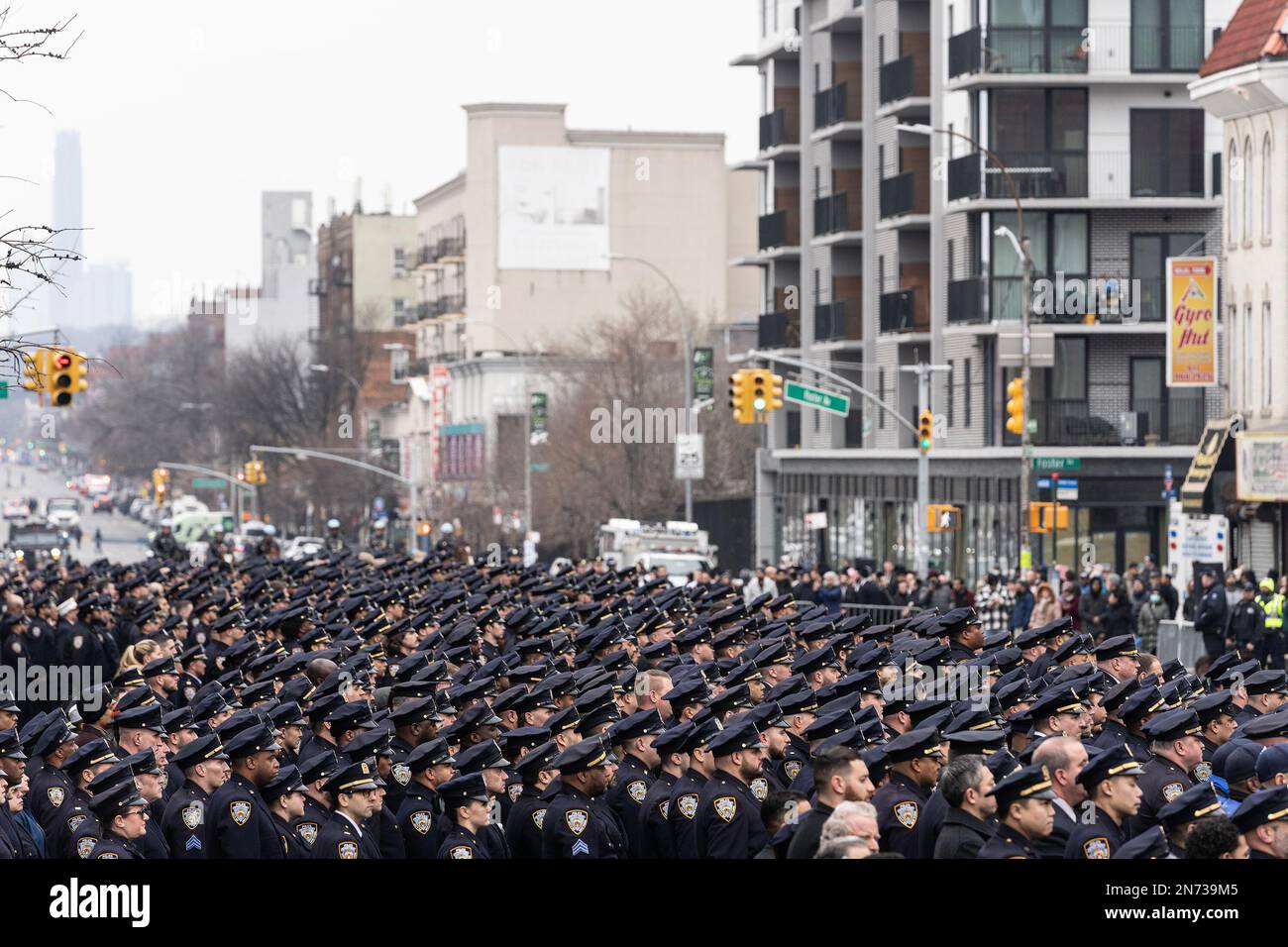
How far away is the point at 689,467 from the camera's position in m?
51.5

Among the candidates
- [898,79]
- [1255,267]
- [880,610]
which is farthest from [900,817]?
[898,79]

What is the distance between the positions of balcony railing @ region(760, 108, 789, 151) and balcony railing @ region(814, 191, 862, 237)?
3.46 m

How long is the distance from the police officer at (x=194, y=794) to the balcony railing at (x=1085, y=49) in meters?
40.4

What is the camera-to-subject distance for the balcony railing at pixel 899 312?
55469mm

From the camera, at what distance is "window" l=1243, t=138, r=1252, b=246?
39094 millimetres

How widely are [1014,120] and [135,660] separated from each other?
119 ft

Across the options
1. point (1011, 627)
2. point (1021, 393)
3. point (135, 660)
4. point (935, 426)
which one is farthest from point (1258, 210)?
point (135, 660)

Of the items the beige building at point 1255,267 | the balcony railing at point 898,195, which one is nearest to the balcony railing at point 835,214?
the balcony railing at point 898,195

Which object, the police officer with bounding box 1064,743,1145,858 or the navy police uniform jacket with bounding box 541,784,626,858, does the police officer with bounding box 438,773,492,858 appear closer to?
the navy police uniform jacket with bounding box 541,784,626,858

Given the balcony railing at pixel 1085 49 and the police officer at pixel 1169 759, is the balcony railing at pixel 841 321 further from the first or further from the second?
the police officer at pixel 1169 759

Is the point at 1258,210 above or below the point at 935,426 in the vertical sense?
above

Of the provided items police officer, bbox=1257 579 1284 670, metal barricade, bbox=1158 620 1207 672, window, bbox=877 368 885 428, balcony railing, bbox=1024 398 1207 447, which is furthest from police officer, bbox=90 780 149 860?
window, bbox=877 368 885 428

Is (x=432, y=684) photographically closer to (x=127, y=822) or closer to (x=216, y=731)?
(x=216, y=731)
